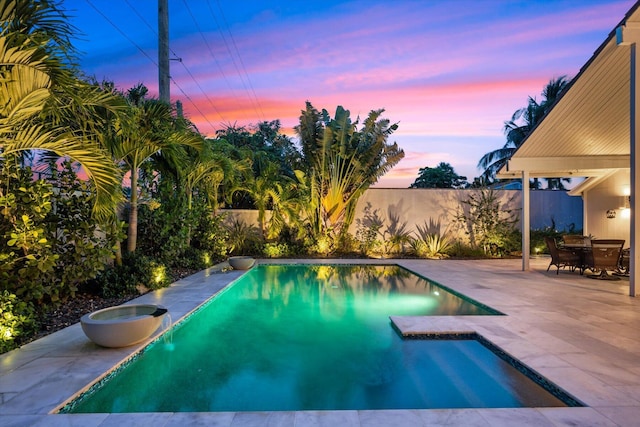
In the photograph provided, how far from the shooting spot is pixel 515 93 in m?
14.5

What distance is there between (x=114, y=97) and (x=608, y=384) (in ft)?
23.6

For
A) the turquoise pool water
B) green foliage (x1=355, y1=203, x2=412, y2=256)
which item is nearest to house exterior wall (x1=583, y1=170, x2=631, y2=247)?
green foliage (x1=355, y1=203, x2=412, y2=256)

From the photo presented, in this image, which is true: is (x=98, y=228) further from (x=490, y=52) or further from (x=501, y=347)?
(x=490, y=52)

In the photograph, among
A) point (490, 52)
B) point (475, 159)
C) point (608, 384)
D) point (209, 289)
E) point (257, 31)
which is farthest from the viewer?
point (475, 159)

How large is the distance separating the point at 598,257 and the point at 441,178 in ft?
87.3

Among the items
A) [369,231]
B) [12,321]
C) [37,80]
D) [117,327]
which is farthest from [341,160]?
[12,321]

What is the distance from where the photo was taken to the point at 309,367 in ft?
14.2

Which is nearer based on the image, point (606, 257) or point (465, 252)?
point (606, 257)

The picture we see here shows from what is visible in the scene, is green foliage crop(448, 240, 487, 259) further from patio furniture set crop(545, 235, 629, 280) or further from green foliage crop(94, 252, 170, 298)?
green foliage crop(94, 252, 170, 298)

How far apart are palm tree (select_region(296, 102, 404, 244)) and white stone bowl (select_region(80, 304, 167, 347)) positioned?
9.63m

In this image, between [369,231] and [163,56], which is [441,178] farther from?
[163,56]

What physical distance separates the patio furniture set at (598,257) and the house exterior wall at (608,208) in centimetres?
243

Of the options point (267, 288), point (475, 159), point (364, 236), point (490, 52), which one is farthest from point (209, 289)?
point (475, 159)

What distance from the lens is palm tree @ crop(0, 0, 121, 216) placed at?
3.70 m
